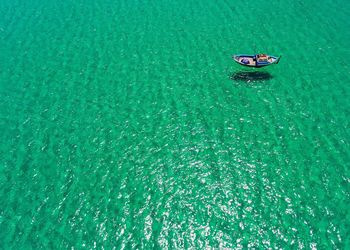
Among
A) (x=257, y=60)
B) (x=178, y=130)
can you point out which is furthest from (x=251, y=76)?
(x=178, y=130)

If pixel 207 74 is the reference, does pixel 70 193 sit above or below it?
below

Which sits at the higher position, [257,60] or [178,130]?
[257,60]

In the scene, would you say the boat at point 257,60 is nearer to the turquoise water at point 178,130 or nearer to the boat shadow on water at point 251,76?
the boat shadow on water at point 251,76

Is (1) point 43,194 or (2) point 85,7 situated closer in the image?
(1) point 43,194

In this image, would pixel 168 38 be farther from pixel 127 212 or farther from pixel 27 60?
pixel 127 212

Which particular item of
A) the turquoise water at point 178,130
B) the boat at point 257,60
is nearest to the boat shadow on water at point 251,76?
the turquoise water at point 178,130

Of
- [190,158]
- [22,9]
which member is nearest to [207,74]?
[190,158]

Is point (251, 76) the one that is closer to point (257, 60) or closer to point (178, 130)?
point (257, 60)
